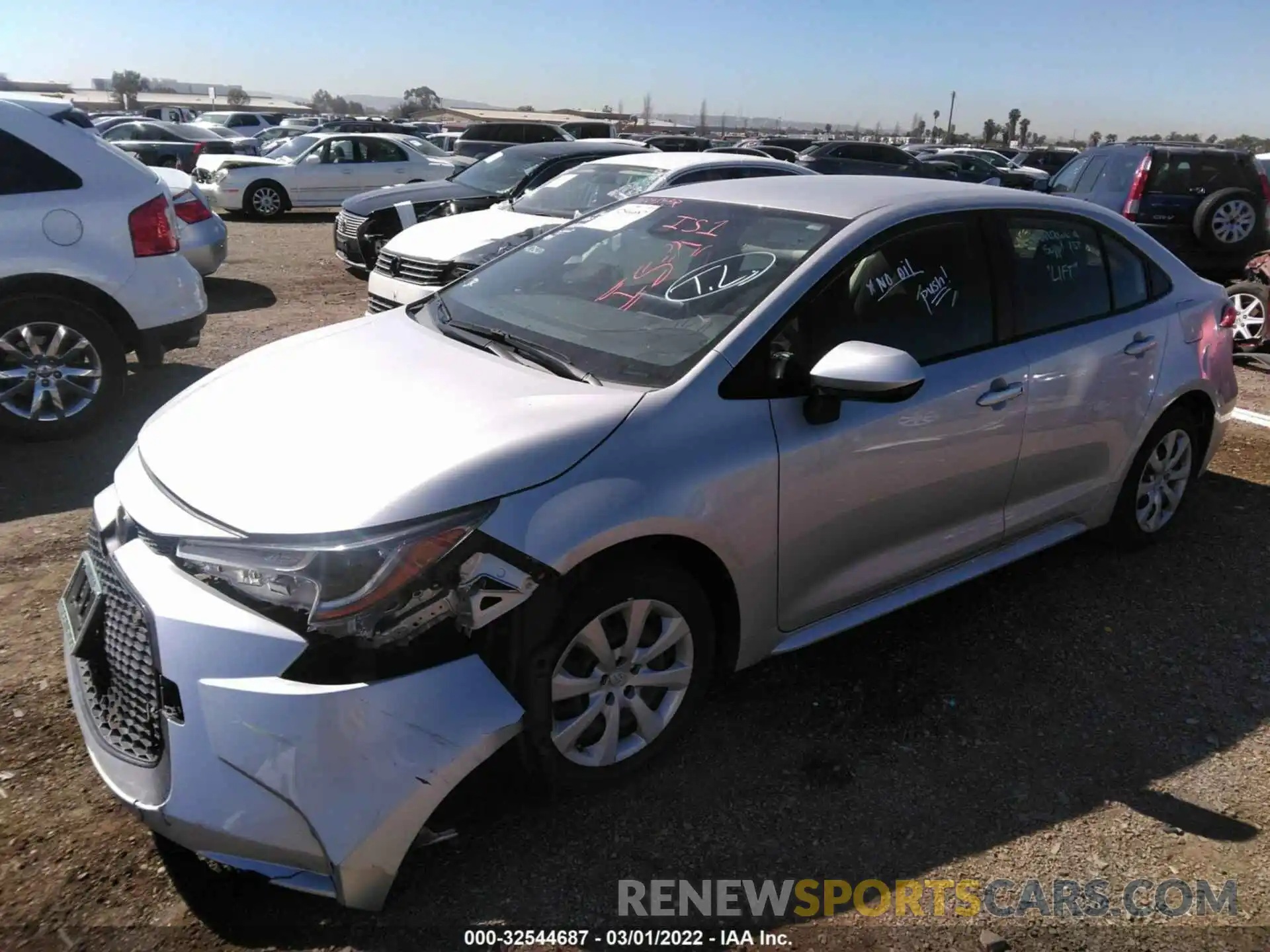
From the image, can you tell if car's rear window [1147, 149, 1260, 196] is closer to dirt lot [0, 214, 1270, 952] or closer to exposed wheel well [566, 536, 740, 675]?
dirt lot [0, 214, 1270, 952]

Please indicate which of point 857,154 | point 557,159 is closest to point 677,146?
point 857,154

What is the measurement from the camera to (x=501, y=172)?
10.6 m

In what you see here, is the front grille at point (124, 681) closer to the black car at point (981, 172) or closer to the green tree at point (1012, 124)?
the black car at point (981, 172)

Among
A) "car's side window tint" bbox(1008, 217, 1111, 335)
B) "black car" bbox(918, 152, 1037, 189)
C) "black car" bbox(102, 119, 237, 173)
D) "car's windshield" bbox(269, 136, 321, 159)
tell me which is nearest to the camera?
"car's side window tint" bbox(1008, 217, 1111, 335)

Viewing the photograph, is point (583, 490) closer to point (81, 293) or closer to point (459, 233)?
point (81, 293)

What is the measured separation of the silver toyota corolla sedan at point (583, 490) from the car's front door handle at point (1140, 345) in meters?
0.02

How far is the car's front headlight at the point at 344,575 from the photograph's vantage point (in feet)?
7.21

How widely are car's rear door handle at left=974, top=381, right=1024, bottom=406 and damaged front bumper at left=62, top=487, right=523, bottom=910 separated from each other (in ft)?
6.66

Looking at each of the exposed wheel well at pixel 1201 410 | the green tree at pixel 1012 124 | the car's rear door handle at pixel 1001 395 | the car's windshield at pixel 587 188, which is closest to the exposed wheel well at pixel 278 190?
the car's windshield at pixel 587 188

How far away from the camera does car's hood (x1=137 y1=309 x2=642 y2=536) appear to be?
7.61 ft

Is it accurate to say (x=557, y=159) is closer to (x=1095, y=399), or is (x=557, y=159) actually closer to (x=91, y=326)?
(x=91, y=326)

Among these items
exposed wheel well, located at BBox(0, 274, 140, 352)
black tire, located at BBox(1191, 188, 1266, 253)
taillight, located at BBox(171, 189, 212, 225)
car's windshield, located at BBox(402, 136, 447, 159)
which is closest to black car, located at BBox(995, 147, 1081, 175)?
car's windshield, located at BBox(402, 136, 447, 159)

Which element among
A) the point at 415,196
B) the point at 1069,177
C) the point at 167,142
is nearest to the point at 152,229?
the point at 415,196

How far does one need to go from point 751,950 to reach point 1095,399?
2.61 metres
